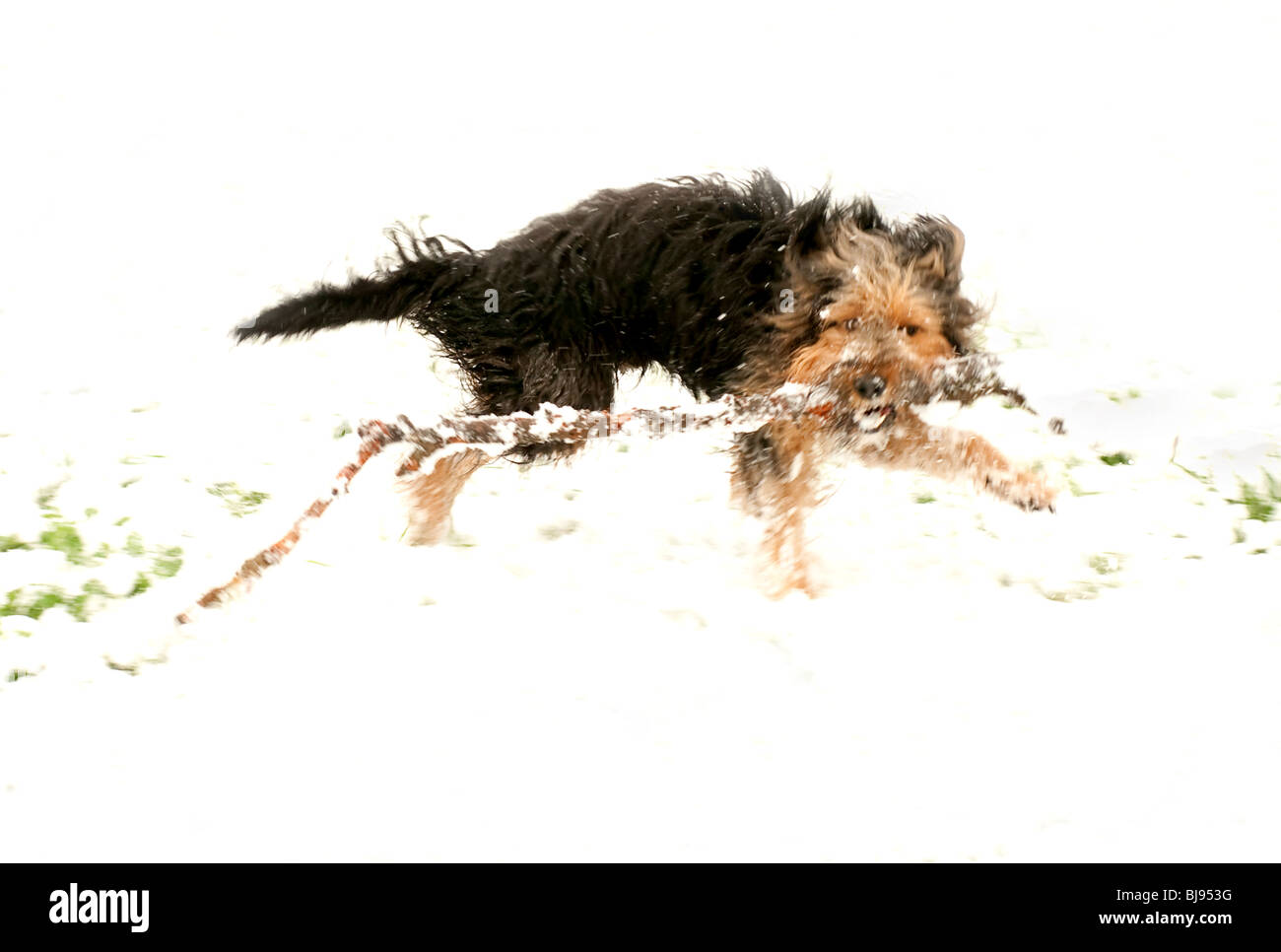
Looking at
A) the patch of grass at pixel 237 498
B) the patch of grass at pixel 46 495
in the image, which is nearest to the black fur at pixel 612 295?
the patch of grass at pixel 237 498

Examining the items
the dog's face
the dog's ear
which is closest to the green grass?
the dog's face

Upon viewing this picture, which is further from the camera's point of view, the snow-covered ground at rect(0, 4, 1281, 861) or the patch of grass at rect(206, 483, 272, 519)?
the patch of grass at rect(206, 483, 272, 519)

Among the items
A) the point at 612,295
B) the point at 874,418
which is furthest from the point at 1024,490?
the point at 612,295

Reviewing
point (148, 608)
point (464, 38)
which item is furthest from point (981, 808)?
point (464, 38)

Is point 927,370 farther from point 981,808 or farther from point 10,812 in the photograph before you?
point 10,812

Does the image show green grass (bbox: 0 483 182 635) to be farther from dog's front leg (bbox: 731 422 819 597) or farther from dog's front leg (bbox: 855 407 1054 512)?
dog's front leg (bbox: 855 407 1054 512)

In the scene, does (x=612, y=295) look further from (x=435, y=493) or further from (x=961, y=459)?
(x=961, y=459)

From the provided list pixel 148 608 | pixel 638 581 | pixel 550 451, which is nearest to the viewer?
pixel 148 608

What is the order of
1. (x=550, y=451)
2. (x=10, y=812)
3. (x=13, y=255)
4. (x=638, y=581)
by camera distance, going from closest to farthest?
1. (x=10, y=812)
2. (x=638, y=581)
3. (x=550, y=451)
4. (x=13, y=255)
